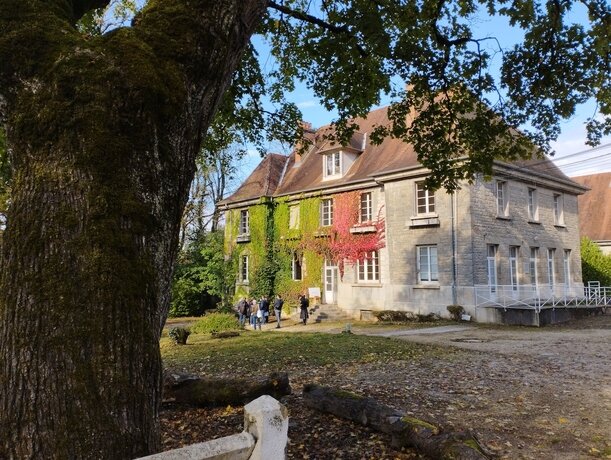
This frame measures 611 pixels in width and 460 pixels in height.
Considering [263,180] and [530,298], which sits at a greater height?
[263,180]

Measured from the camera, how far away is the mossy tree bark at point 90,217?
2.67 metres

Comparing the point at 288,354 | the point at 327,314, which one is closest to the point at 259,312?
the point at 327,314

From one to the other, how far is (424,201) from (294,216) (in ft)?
27.2

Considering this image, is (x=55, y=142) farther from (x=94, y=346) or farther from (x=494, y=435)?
Answer: (x=494, y=435)

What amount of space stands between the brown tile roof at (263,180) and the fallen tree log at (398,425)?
24038 mm

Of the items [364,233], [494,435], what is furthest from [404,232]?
[494,435]

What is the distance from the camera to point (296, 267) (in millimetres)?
28016

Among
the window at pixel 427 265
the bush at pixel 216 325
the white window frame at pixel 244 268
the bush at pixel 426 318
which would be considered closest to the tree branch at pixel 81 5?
the bush at pixel 216 325

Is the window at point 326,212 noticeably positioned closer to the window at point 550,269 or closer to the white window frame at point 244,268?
the white window frame at point 244,268

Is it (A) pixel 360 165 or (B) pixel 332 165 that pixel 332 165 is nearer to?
(B) pixel 332 165

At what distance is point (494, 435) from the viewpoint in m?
5.29

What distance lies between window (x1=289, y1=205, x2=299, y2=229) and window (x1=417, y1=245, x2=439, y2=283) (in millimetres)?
7903

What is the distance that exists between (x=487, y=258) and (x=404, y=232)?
12.6ft

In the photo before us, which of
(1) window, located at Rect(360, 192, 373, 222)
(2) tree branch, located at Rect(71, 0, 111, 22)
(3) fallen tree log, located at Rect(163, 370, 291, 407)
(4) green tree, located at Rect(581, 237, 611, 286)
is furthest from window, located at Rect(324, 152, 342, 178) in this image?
(2) tree branch, located at Rect(71, 0, 111, 22)
